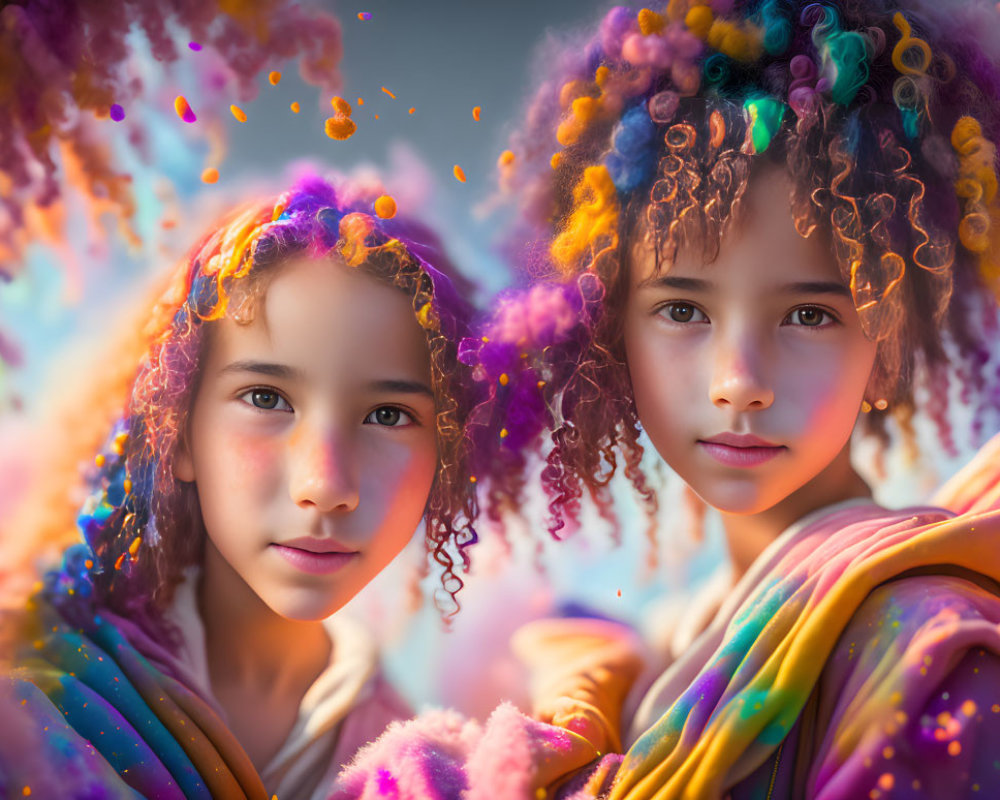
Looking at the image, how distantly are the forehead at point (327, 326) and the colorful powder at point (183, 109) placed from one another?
0.25 m

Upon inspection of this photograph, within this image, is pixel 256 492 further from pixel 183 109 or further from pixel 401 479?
pixel 183 109

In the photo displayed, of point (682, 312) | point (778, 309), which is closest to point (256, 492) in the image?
point (682, 312)

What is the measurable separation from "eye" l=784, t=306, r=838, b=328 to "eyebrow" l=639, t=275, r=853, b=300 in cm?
3

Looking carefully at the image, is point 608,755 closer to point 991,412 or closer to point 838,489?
point 838,489

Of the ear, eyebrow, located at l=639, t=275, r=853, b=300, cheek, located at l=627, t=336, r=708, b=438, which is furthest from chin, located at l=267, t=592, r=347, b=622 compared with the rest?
eyebrow, located at l=639, t=275, r=853, b=300

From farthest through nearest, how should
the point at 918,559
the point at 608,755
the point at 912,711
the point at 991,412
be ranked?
1. the point at 991,412
2. the point at 608,755
3. the point at 918,559
4. the point at 912,711

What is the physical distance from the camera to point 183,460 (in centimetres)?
136

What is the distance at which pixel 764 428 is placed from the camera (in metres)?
1.24

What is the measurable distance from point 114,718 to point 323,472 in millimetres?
403

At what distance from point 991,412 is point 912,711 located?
56 centimetres

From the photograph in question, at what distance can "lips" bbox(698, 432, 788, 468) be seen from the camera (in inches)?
49.5

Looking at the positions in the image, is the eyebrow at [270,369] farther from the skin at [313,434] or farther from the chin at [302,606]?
the chin at [302,606]

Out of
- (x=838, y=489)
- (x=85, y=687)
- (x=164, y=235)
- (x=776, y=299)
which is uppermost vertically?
(x=164, y=235)

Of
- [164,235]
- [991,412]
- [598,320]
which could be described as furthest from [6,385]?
[991,412]
